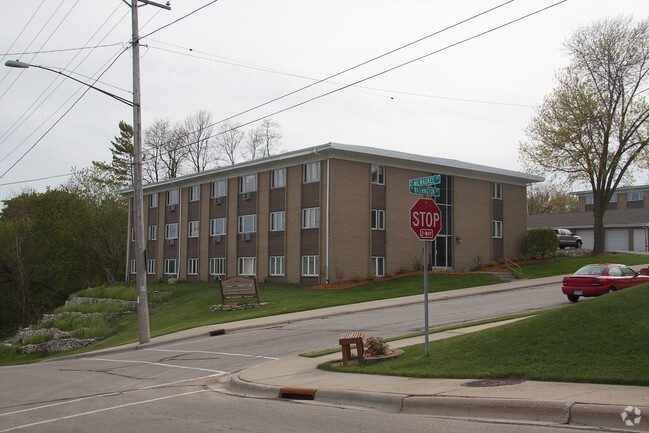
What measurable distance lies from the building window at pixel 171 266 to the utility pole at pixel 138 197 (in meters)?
29.0

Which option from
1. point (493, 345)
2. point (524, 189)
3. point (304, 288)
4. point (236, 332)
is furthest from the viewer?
point (524, 189)

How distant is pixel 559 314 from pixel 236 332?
Result: 1411cm

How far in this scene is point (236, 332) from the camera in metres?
23.4

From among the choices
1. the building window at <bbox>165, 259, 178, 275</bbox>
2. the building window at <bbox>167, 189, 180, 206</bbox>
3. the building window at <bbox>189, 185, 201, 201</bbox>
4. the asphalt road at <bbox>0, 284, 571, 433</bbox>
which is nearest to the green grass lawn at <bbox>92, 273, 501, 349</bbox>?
the asphalt road at <bbox>0, 284, 571, 433</bbox>

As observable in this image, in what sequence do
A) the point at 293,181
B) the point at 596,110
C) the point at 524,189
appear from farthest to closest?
1. the point at 524,189
2. the point at 596,110
3. the point at 293,181

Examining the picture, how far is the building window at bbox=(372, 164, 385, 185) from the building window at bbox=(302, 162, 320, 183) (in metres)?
3.51

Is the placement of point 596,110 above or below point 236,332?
above

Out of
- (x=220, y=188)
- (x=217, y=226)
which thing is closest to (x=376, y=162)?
(x=220, y=188)

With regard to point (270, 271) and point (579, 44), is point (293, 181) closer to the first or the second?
point (270, 271)

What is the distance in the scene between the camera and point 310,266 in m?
37.7

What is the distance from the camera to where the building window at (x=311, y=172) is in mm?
37500

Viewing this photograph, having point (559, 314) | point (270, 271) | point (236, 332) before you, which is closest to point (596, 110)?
point (270, 271)

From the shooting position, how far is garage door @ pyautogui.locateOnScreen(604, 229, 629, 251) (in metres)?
59.1

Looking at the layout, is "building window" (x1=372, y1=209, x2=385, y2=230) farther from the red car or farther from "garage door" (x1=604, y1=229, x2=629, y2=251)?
"garage door" (x1=604, y1=229, x2=629, y2=251)
